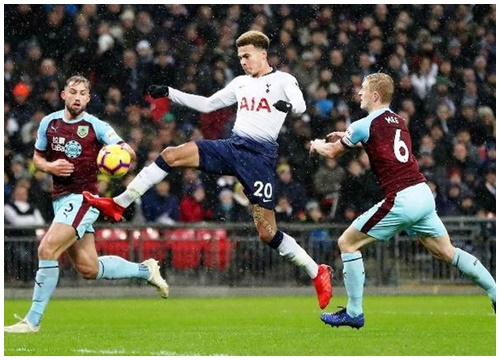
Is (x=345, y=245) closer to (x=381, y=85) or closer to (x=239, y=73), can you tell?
(x=381, y=85)

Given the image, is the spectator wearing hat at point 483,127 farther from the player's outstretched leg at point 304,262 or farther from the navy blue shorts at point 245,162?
the navy blue shorts at point 245,162

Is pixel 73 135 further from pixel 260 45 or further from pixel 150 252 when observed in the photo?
pixel 150 252

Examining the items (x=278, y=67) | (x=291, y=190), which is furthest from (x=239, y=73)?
(x=291, y=190)

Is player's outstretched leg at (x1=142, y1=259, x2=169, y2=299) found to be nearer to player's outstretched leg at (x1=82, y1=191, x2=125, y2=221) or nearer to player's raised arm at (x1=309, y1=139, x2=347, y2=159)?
player's outstretched leg at (x1=82, y1=191, x2=125, y2=221)

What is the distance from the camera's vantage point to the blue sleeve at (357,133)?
1122 centimetres

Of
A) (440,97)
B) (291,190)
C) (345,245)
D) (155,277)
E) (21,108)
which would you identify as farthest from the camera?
(440,97)

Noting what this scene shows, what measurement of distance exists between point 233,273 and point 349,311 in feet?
25.0

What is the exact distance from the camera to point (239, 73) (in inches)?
829

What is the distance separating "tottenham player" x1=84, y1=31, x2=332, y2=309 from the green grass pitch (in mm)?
877

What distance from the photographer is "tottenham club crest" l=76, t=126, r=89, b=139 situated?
12.3m

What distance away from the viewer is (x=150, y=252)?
18.9m

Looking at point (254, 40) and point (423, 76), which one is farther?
point (423, 76)

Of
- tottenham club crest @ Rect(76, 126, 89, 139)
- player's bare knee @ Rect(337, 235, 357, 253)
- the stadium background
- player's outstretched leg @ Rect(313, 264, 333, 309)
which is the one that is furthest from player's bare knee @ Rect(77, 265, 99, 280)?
the stadium background

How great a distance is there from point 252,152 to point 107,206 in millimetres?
1356
